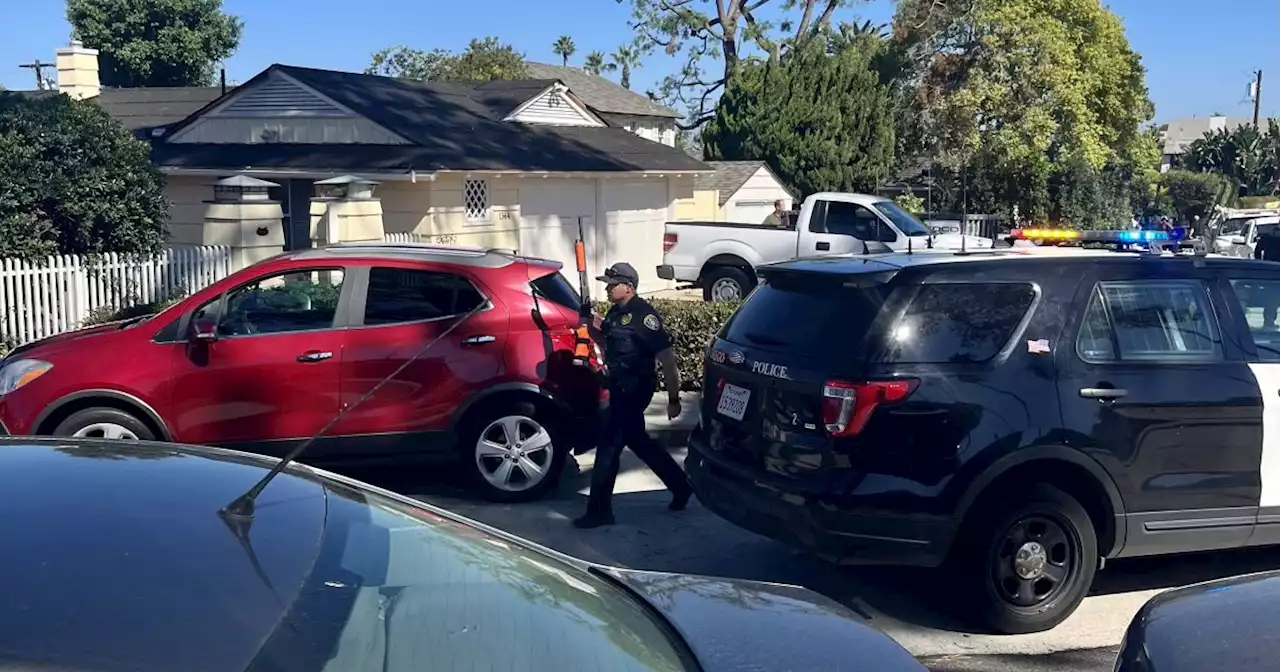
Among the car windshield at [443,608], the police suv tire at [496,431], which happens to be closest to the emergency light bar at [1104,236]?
the police suv tire at [496,431]

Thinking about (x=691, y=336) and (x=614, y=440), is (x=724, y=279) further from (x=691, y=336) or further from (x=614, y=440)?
(x=614, y=440)

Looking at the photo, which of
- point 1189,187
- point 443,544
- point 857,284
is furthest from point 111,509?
point 1189,187

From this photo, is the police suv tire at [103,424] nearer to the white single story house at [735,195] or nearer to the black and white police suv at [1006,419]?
the black and white police suv at [1006,419]

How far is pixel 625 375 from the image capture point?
22.8 ft

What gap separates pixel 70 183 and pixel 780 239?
10157 mm

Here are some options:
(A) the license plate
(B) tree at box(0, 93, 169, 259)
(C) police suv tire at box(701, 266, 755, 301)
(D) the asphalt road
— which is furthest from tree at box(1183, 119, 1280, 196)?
(A) the license plate

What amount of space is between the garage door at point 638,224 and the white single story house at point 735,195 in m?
3.38

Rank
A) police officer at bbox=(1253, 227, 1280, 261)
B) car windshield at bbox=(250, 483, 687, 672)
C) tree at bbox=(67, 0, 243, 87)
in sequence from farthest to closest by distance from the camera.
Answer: tree at bbox=(67, 0, 243, 87) < police officer at bbox=(1253, 227, 1280, 261) < car windshield at bbox=(250, 483, 687, 672)

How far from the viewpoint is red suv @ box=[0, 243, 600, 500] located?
7.14 meters

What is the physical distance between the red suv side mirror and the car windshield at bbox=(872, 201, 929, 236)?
12732mm

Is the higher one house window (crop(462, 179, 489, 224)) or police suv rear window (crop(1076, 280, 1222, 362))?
house window (crop(462, 179, 489, 224))

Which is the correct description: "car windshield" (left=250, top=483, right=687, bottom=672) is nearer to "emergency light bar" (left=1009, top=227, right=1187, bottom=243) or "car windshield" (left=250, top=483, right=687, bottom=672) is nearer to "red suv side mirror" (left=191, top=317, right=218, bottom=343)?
"red suv side mirror" (left=191, top=317, right=218, bottom=343)

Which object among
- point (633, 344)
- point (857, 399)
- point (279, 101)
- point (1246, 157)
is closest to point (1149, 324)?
point (857, 399)

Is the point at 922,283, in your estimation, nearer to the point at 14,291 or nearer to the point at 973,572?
the point at 973,572
